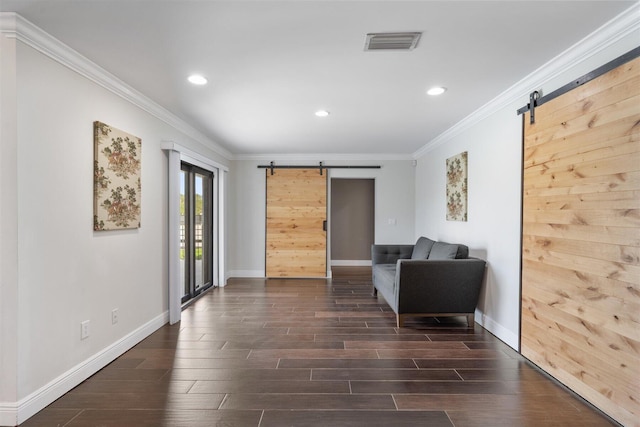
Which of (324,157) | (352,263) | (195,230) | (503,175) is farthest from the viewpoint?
(352,263)

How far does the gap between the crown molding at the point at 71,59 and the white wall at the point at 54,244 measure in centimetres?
4

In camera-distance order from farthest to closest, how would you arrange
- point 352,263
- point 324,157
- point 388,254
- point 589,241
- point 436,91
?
1. point 352,263
2. point 324,157
3. point 388,254
4. point 436,91
5. point 589,241

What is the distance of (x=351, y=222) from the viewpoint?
7816 millimetres

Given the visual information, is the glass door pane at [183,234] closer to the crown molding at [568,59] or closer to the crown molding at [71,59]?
the crown molding at [71,59]

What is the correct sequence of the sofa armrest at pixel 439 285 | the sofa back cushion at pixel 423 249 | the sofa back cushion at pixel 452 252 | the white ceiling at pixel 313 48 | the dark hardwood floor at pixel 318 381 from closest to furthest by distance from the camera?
the white ceiling at pixel 313 48 < the dark hardwood floor at pixel 318 381 < the sofa armrest at pixel 439 285 < the sofa back cushion at pixel 452 252 < the sofa back cushion at pixel 423 249

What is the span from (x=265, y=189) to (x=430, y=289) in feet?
12.4

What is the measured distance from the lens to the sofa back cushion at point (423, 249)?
4.43m

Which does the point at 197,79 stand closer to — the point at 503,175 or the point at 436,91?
the point at 436,91

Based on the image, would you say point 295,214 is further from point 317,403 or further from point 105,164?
point 317,403

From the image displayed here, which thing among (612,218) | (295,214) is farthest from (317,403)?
(295,214)

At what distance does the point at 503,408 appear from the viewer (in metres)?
2.12

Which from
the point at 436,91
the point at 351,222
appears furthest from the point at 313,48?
the point at 351,222

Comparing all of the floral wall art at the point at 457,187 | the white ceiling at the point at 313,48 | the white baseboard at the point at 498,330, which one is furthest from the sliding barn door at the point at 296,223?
the white baseboard at the point at 498,330

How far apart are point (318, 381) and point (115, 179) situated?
88.0 inches
